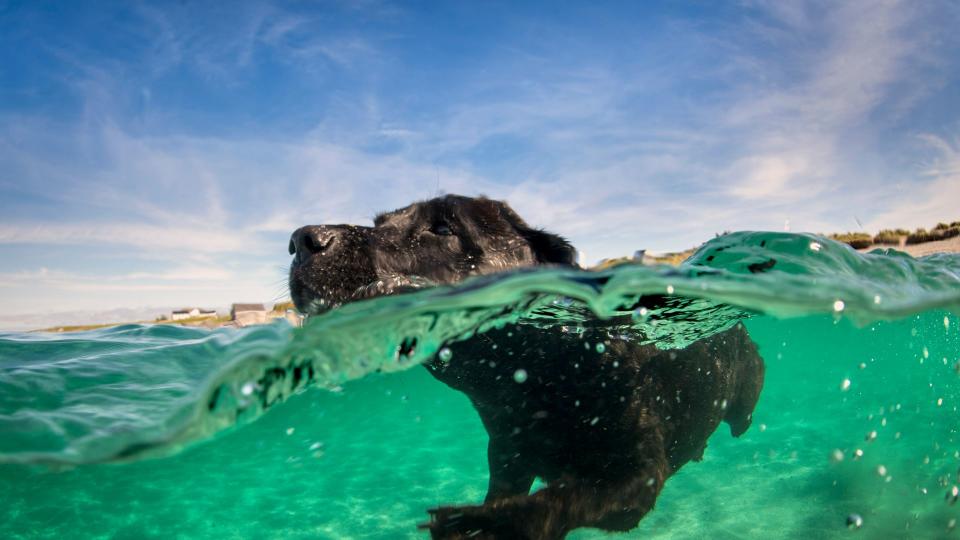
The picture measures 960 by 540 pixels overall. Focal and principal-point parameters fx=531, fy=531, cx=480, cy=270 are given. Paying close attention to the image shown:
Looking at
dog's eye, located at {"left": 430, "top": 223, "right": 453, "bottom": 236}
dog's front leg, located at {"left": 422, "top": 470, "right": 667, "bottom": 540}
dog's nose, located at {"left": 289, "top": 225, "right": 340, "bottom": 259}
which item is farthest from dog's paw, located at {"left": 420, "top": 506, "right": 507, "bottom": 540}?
dog's eye, located at {"left": 430, "top": 223, "right": 453, "bottom": 236}

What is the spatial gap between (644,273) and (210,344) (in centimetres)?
555

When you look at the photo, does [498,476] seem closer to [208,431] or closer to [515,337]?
[515,337]

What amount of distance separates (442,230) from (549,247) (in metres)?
0.92

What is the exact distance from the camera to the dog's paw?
124 inches

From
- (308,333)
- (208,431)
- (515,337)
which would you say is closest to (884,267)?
(515,337)

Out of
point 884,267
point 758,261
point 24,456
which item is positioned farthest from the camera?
point 884,267

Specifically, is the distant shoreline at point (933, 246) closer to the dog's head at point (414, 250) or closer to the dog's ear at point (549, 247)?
the dog's ear at point (549, 247)

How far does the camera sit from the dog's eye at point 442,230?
4148mm

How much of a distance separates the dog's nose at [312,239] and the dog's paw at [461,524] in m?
1.79

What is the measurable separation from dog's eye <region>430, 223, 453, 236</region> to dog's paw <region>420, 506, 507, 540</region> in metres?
1.97

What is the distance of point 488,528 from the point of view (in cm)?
319

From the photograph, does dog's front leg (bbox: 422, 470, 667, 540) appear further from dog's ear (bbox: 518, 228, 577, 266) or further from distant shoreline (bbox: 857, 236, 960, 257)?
distant shoreline (bbox: 857, 236, 960, 257)

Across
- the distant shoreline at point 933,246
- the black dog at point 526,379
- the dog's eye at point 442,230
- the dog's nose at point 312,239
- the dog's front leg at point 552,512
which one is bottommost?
the dog's front leg at point 552,512

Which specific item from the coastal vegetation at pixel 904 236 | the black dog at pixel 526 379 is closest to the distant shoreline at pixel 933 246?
the coastal vegetation at pixel 904 236
